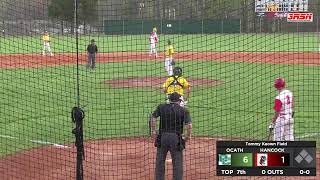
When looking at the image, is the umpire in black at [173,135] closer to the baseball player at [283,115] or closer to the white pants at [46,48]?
the baseball player at [283,115]

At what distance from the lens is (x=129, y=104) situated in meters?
16.2

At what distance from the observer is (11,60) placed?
31.0m

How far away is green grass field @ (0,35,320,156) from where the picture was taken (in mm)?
12547

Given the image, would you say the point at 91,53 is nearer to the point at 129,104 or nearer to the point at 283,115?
the point at 129,104

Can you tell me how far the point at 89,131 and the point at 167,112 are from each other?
5111 mm

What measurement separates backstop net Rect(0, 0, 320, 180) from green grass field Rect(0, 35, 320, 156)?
3cm

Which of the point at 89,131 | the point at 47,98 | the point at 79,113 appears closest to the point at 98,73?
the point at 47,98

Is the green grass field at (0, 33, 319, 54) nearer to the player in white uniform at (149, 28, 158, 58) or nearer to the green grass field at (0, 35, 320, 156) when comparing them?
the player in white uniform at (149, 28, 158, 58)

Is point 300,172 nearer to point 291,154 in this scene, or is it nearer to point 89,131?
point 291,154

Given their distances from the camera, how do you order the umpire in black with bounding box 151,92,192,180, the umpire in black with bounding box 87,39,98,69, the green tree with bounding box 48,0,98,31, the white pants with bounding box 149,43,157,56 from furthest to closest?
1. the white pants with bounding box 149,43,157,56
2. the umpire in black with bounding box 87,39,98,69
3. the green tree with bounding box 48,0,98,31
4. the umpire in black with bounding box 151,92,192,180

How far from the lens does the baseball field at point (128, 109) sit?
10.1m

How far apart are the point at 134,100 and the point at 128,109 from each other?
155 cm

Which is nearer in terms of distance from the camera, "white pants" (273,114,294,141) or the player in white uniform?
"white pants" (273,114,294,141)
